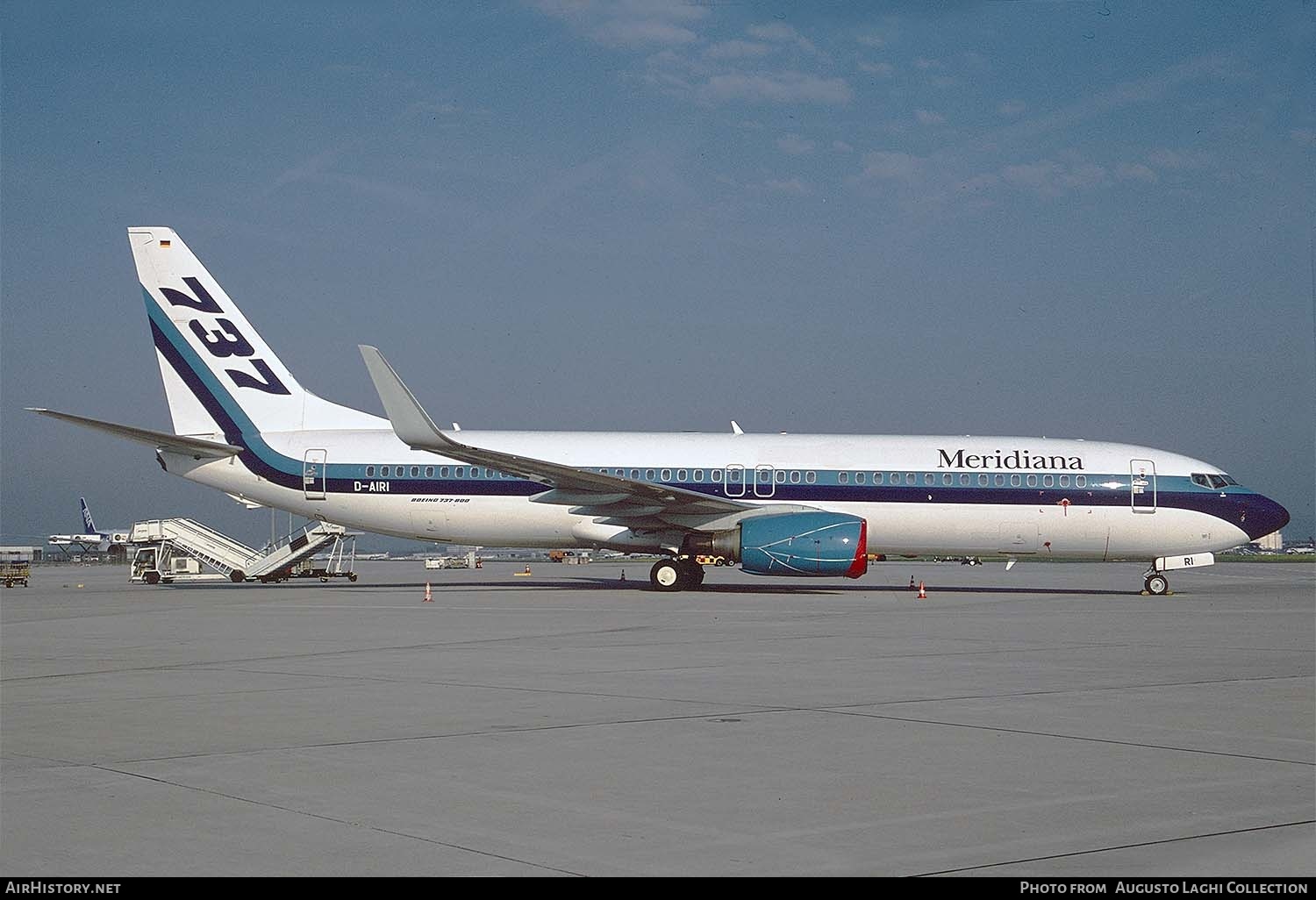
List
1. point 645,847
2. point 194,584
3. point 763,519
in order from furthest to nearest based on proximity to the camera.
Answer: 1. point 194,584
2. point 763,519
3. point 645,847

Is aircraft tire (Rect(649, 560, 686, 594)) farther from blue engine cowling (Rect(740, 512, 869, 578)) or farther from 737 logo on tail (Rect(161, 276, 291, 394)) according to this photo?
737 logo on tail (Rect(161, 276, 291, 394))

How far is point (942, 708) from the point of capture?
9234 mm

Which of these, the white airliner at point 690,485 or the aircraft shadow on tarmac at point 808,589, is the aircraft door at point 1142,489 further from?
the aircraft shadow on tarmac at point 808,589

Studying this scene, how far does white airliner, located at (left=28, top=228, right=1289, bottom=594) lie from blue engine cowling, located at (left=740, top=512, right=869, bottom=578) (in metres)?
0.56

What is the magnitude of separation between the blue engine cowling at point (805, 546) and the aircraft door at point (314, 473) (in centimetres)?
1028

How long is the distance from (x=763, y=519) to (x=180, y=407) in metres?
14.7

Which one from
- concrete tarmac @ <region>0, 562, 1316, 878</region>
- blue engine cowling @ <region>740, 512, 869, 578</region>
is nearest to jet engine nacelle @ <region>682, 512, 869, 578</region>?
blue engine cowling @ <region>740, 512, 869, 578</region>

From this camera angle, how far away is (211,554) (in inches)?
1454

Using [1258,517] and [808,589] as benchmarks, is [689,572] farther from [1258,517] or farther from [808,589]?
[1258,517]

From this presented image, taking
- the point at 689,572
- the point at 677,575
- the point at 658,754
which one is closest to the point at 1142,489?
the point at 689,572

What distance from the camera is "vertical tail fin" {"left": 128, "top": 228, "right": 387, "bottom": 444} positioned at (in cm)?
2945

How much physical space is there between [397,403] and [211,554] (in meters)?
15.9

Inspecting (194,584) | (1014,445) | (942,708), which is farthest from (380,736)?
(194,584)
